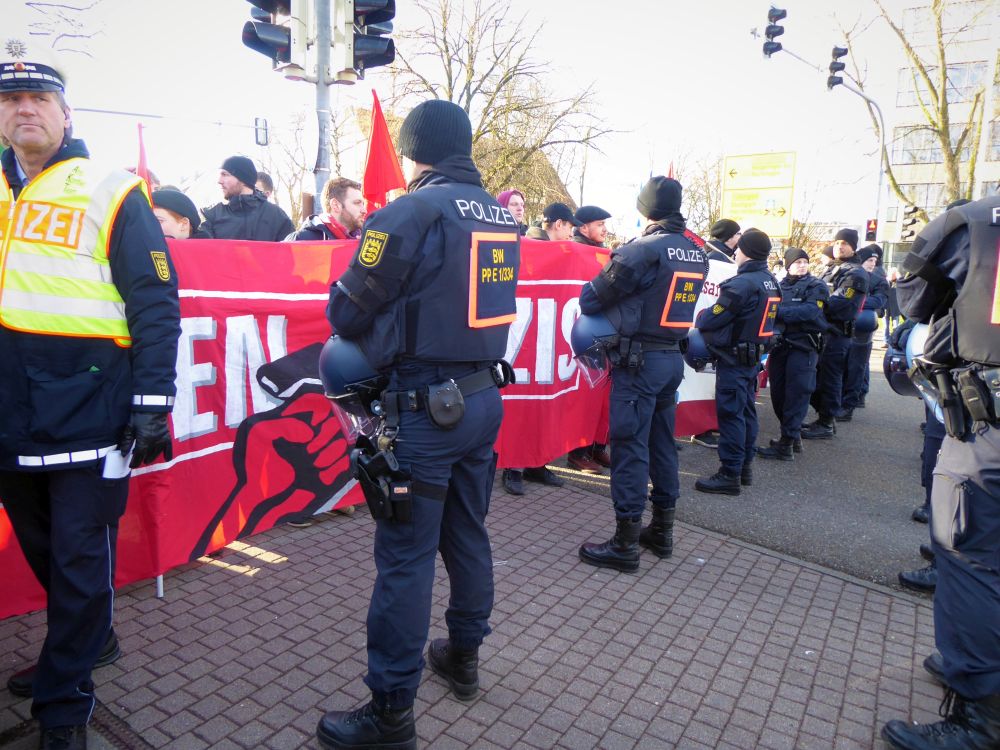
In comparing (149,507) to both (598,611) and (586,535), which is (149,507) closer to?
(598,611)

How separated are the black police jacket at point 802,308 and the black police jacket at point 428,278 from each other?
16.7ft

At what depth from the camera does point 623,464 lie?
4316 millimetres

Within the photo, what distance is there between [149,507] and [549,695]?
2.11 meters

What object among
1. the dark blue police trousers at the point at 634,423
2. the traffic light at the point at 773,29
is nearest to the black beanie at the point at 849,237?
the dark blue police trousers at the point at 634,423

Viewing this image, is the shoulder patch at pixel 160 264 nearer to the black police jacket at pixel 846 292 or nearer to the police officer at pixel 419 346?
the police officer at pixel 419 346

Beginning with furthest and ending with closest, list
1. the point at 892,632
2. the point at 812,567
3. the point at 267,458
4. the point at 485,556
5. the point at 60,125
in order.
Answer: the point at 812,567 → the point at 267,458 → the point at 892,632 → the point at 485,556 → the point at 60,125

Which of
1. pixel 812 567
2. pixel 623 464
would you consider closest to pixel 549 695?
pixel 623 464

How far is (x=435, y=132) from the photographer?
9.00 feet

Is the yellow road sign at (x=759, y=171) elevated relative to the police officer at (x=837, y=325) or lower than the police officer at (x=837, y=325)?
elevated

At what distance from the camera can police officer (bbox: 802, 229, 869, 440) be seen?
322 inches

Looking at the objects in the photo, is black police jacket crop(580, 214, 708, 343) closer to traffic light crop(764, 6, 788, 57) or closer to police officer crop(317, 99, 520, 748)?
police officer crop(317, 99, 520, 748)

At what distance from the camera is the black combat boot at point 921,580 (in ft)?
14.0

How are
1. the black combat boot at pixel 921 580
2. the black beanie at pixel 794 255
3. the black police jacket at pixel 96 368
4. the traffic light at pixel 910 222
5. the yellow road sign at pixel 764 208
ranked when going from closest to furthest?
the black police jacket at pixel 96 368 < the black combat boot at pixel 921 580 < the black beanie at pixel 794 255 < the traffic light at pixel 910 222 < the yellow road sign at pixel 764 208

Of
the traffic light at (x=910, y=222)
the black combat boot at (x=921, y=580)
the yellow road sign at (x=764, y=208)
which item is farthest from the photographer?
the yellow road sign at (x=764, y=208)
